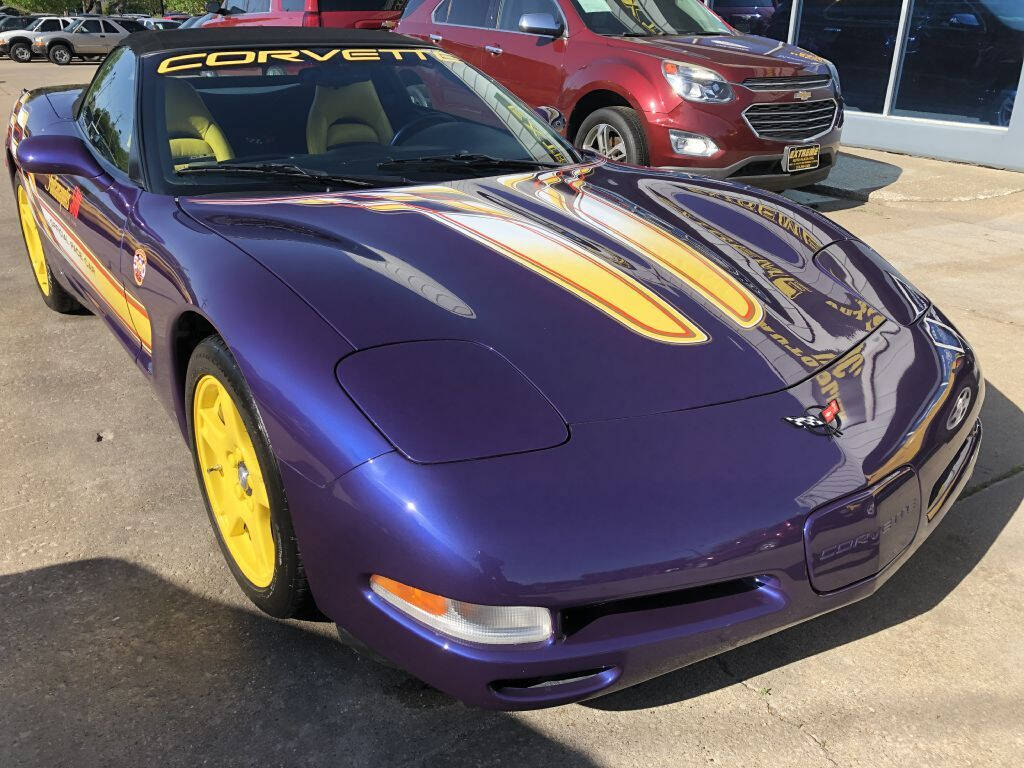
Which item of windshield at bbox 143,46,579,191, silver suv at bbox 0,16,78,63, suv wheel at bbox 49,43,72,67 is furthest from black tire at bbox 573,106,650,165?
silver suv at bbox 0,16,78,63

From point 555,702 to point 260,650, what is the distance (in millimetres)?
844

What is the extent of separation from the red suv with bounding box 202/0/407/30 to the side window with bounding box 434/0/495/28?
1.06 meters

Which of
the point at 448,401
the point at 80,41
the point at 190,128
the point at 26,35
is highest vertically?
the point at 190,128

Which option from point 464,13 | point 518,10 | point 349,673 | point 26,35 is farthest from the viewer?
point 26,35

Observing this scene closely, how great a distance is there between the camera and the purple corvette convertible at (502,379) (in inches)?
65.5

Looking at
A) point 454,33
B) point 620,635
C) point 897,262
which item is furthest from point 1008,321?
point 454,33

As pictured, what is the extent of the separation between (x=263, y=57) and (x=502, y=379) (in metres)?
1.87

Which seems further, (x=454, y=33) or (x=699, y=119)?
(x=454, y=33)

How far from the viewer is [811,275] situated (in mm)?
2512

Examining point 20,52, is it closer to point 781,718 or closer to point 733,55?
point 733,55

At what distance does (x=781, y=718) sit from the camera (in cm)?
197

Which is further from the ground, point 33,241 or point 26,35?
point 33,241

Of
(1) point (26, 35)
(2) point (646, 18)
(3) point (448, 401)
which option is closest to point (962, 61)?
(2) point (646, 18)

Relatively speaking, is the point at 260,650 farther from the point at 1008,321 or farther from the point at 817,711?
the point at 1008,321
